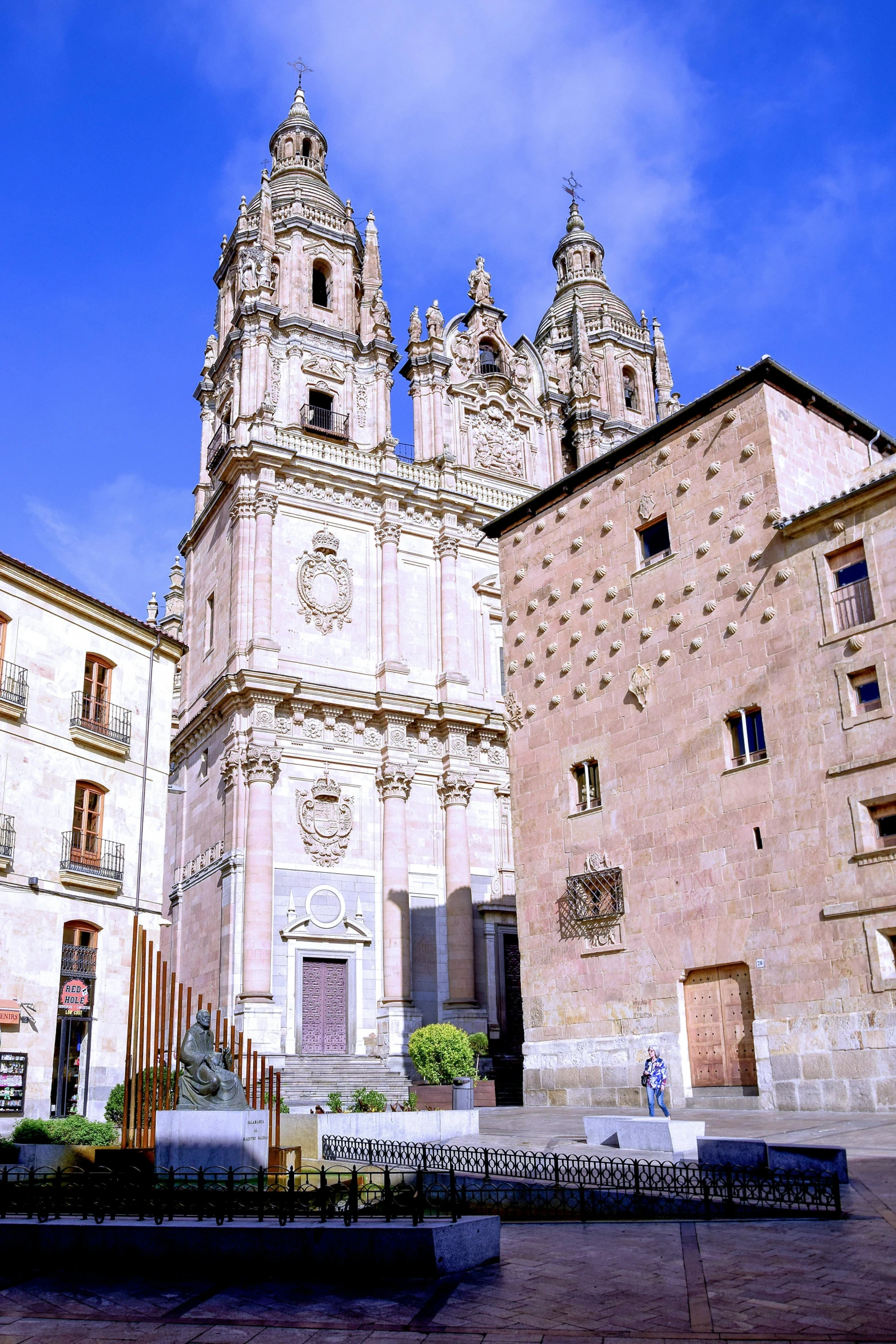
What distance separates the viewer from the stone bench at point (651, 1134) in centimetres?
1395

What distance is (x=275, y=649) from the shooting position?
3750cm

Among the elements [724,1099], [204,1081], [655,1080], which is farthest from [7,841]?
[724,1099]

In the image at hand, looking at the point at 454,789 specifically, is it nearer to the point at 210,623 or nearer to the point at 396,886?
the point at 396,886

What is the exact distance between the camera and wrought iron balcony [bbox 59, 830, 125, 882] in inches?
1017

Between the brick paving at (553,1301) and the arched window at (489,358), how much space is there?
141 feet

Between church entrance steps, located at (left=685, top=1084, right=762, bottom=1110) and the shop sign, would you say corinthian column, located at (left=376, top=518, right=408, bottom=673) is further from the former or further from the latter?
church entrance steps, located at (left=685, top=1084, right=762, bottom=1110)

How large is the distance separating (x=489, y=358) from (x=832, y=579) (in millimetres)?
31026

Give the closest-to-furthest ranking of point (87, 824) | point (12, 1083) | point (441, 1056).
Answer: point (12, 1083) < point (87, 824) < point (441, 1056)

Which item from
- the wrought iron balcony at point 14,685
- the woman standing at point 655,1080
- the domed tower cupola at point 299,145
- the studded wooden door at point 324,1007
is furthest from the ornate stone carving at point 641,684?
the domed tower cupola at point 299,145

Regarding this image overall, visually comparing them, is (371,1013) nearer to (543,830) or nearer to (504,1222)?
(543,830)

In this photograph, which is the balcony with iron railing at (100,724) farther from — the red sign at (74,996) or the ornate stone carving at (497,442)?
the ornate stone carving at (497,442)

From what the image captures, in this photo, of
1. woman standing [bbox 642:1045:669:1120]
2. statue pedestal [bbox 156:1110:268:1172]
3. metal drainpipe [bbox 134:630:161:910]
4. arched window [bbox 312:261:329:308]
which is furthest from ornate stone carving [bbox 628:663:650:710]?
arched window [bbox 312:261:329:308]

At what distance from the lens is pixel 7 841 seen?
2453 centimetres

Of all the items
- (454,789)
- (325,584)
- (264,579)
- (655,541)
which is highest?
(325,584)
